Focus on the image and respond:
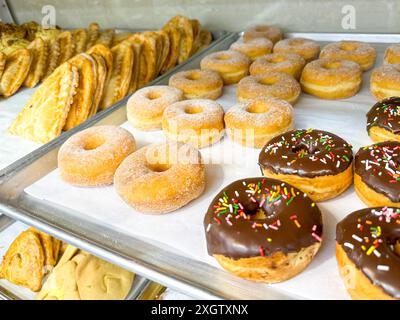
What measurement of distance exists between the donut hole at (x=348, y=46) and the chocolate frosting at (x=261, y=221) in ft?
5.47

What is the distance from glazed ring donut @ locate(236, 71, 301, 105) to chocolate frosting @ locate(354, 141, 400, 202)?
73cm

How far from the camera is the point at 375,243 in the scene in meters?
1.18

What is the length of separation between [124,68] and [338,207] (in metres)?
1.73

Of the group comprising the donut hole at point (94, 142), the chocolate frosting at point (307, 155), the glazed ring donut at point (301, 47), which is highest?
the glazed ring donut at point (301, 47)

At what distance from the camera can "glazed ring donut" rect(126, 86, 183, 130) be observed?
7.18 ft

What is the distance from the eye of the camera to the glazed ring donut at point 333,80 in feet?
7.50

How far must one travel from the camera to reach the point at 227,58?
9.20ft

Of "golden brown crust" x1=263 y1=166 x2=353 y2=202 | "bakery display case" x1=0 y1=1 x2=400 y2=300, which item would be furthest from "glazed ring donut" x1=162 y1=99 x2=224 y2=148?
"golden brown crust" x1=263 y1=166 x2=353 y2=202

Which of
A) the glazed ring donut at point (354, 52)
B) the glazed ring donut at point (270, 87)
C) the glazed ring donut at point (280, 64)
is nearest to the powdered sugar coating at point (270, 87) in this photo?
the glazed ring donut at point (270, 87)

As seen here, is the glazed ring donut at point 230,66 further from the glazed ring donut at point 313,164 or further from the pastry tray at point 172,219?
the glazed ring donut at point 313,164

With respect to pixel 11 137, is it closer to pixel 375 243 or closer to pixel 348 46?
pixel 375 243

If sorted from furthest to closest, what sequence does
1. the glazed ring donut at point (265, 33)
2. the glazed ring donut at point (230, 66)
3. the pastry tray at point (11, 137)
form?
the glazed ring donut at point (265, 33) < the glazed ring donut at point (230, 66) < the pastry tray at point (11, 137)

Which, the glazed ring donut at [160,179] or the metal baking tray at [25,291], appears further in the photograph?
the metal baking tray at [25,291]

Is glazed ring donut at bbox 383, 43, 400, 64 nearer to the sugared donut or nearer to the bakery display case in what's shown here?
the bakery display case
